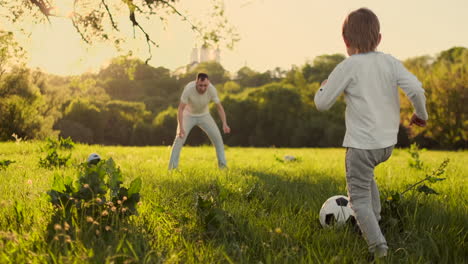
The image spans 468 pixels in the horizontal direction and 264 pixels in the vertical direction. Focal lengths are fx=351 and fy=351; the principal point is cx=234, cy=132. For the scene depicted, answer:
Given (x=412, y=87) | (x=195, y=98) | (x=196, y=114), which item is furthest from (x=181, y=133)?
(x=412, y=87)

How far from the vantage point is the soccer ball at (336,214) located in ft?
11.0

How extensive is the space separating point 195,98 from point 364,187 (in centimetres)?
516

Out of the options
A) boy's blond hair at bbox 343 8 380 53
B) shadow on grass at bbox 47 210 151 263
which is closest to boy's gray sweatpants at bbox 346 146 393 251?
boy's blond hair at bbox 343 8 380 53

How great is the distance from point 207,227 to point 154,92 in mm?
73029

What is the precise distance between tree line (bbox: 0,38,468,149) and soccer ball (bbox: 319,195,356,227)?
11682mm

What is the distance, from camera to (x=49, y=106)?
3488 centimetres

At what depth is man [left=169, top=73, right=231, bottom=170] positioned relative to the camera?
742 cm

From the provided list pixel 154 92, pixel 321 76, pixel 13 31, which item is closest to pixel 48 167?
pixel 13 31

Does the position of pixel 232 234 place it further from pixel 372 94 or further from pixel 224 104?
pixel 224 104

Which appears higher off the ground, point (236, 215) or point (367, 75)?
point (367, 75)

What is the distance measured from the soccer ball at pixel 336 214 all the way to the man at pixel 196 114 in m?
4.10

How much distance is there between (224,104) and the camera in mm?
54562

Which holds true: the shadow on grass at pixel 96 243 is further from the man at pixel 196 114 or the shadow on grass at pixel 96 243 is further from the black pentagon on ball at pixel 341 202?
the man at pixel 196 114

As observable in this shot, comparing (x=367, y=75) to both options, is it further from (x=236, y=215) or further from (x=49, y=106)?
(x=49, y=106)
